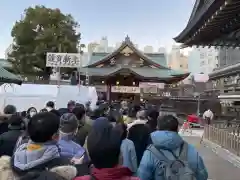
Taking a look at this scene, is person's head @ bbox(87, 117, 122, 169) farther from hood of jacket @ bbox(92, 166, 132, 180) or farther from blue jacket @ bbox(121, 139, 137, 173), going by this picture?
blue jacket @ bbox(121, 139, 137, 173)

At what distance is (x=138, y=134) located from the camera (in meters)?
4.50

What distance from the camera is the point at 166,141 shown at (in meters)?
3.00

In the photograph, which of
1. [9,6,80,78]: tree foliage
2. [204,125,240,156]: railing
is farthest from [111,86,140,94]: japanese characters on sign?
[204,125,240,156]: railing

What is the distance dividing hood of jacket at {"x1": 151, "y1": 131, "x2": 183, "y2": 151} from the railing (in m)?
8.20

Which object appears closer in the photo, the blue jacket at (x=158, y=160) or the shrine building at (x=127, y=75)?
the blue jacket at (x=158, y=160)

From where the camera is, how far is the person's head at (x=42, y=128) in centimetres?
259

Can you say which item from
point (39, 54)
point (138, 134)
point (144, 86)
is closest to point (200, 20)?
point (138, 134)

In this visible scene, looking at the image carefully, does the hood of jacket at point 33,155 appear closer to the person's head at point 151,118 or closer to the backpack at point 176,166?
the backpack at point 176,166

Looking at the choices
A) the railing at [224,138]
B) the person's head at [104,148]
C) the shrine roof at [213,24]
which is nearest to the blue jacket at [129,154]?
the person's head at [104,148]

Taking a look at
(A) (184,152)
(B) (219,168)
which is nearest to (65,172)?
(A) (184,152)

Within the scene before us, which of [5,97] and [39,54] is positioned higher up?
[39,54]

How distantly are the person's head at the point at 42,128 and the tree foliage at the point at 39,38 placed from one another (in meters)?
31.2

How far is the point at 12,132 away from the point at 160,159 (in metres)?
2.02

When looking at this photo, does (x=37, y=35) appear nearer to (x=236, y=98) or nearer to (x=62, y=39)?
(x=62, y=39)
